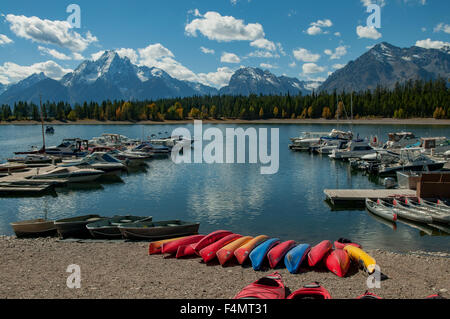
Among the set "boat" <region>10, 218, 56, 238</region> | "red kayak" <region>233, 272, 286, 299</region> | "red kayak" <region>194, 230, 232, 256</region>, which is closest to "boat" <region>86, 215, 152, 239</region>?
"boat" <region>10, 218, 56, 238</region>

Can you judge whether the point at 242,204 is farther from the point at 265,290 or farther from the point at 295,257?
the point at 265,290

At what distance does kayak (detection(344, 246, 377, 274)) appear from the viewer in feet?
53.5

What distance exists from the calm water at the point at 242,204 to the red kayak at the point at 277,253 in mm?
5019

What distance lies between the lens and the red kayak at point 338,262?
54.2ft

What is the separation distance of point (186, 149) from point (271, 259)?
2552 inches

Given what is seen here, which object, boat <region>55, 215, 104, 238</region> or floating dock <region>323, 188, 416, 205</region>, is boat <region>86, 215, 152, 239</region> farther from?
floating dock <region>323, 188, 416, 205</region>

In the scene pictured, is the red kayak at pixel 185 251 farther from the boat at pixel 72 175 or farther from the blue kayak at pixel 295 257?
the boat at pixel 72 175

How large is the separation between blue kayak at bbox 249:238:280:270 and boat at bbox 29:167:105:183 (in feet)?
104

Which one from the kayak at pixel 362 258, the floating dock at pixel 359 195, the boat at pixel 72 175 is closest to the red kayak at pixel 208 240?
the kayak at pixel 362 258

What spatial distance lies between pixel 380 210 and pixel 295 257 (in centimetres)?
1381

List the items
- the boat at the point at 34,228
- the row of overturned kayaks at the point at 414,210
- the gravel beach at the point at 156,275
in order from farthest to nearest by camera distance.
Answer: the row of overturned kayaks at the point at 414,210
the boat at the point at 34,228
the gravel beach at the point at 156,275

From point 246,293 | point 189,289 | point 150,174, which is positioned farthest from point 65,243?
point 150,174

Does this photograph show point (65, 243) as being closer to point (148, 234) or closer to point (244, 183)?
point (148, 234)

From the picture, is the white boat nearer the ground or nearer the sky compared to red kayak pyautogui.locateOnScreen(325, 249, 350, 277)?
nearer the sky
